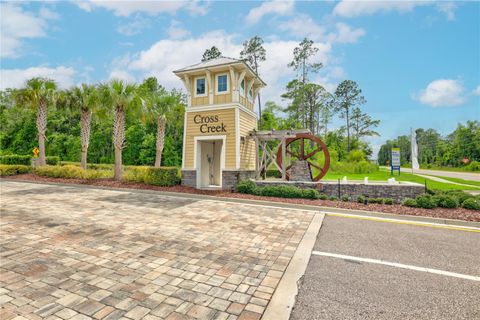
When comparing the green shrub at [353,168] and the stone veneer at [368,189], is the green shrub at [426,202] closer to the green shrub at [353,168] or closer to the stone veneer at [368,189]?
the stone veneer at [368,189]

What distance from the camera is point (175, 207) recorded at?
8414 millimetres

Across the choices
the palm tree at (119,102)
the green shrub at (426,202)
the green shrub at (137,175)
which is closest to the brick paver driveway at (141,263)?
the green shrub at (426,202)

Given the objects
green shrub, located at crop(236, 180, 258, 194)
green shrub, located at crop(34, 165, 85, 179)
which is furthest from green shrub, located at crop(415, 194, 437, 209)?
green shrub, located at crop(34, 165, 85, 179)

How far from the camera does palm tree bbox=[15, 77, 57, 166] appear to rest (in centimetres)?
1653

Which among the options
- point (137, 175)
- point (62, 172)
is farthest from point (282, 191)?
point (62, 172)

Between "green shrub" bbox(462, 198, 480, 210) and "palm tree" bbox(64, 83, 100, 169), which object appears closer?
"green shrub" bbox(462, 198, 480, 210)

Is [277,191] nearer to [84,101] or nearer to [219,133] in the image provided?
[219,133]

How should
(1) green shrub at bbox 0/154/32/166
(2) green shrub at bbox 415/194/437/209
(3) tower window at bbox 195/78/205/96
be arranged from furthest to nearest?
(1) green shrub at bbox 0/154/32/166 < (3) tower window at bbox 195/78/205/96 < (2) green shrub at bbox 415/194/437/209

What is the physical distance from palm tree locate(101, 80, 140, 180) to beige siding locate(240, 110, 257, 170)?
23.5 feet

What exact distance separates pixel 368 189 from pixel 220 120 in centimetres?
805

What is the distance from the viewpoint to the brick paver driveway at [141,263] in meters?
2.66

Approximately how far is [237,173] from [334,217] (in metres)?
5.66

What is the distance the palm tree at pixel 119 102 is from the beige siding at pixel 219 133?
4304 millimetres

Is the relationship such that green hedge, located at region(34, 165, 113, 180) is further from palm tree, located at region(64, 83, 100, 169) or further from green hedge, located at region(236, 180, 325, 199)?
green hedge, located at region(236, 180, 325, 199)
